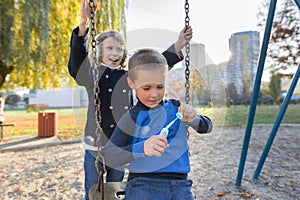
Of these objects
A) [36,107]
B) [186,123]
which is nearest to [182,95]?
[186,123]

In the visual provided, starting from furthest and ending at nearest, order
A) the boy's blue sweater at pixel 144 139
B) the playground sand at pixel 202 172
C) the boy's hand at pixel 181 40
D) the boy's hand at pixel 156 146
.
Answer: the playground sand at pixel 202 172 → the boy's hand at pixel 181 40 → the boy's blue sweater at pixel 144 139 → the boy's hand at pixel 156 146

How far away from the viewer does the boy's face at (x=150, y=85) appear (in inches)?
38.3

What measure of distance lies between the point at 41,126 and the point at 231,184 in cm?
508

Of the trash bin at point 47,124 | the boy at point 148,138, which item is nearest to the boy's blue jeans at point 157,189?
the boy at point 148,138

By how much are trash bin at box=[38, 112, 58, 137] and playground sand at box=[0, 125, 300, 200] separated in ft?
4.10

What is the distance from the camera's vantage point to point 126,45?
149 centimetres

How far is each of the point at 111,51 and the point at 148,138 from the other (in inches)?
24.2

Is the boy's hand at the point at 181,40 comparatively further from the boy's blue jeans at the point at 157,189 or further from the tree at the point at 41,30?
the tree at the point at 41,30

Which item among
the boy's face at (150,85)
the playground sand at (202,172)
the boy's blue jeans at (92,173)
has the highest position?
the boy's face at (150,85)

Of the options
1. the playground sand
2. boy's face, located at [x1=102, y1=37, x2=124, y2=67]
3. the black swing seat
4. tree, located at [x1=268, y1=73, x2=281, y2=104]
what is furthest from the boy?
tree, located at [x1=268, y1=73, x2=281, y2=104]

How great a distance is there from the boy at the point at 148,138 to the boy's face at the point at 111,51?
1.28ft

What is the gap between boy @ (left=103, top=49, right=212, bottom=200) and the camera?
97cm

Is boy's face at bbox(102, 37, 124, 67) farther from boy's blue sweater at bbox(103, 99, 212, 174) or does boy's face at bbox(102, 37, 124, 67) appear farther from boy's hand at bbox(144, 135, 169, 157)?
boy's hand at bbox(144, 135, 169, 157)

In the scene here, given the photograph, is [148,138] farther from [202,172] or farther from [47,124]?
[47,124]
